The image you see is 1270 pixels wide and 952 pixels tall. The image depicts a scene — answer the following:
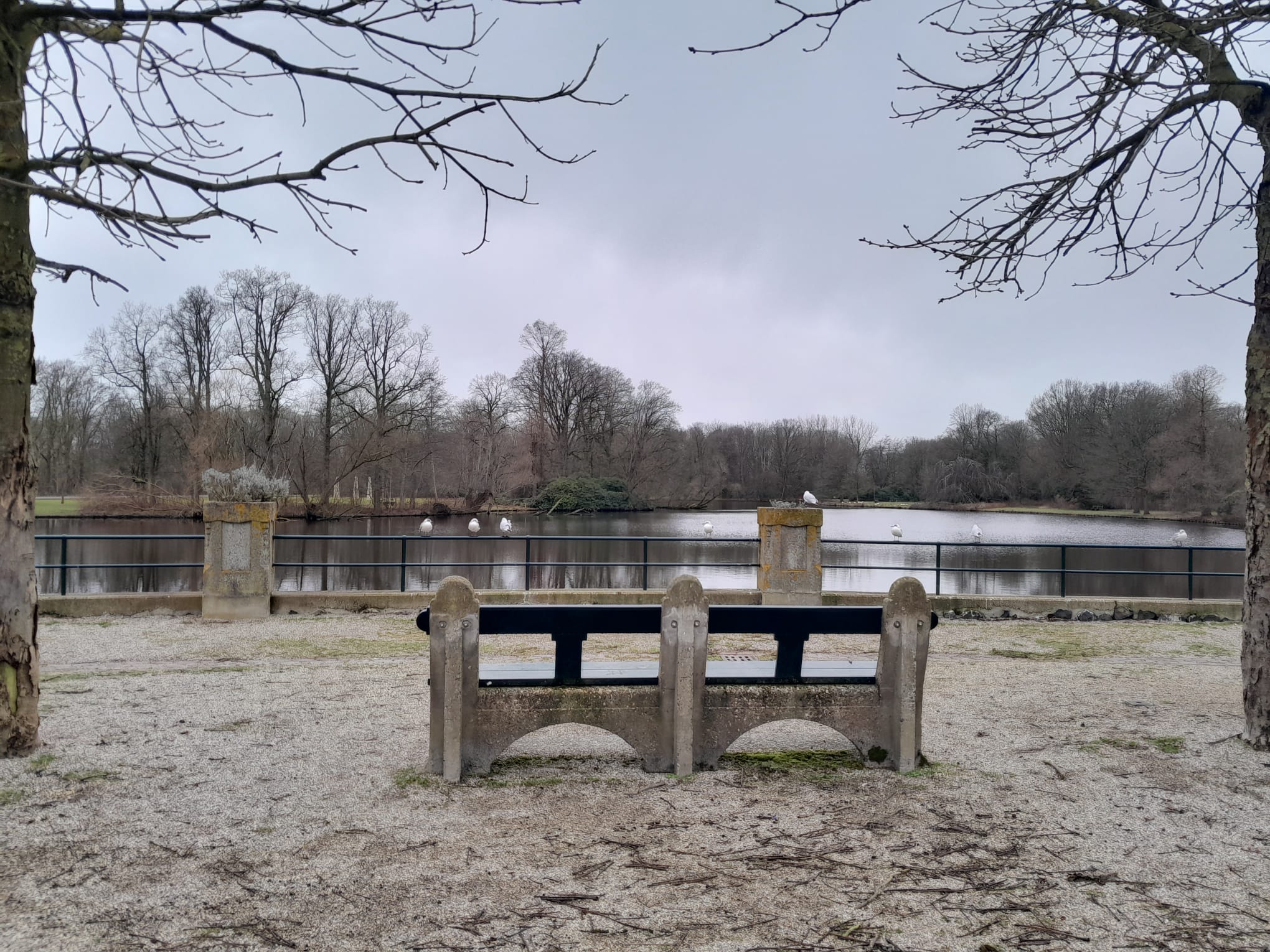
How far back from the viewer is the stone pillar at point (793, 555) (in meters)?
10.5

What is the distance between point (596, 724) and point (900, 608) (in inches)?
67.2

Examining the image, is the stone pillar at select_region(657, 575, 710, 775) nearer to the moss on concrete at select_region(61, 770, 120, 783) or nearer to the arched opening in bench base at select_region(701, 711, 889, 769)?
the arched opening in bench base at select_region(701, 711, 889, 769)

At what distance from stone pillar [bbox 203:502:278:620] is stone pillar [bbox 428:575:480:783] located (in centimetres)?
678

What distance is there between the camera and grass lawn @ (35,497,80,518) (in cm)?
3998

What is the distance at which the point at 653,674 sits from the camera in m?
4.44

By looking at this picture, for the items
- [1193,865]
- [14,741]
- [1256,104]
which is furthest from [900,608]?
[14,741]

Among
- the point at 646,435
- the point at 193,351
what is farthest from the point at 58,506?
the point at 646,435

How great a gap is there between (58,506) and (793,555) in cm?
4815

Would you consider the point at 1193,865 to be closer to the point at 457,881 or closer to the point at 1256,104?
the point at 457,881

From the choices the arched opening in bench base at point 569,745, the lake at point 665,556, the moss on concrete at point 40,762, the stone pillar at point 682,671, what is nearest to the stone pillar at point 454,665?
the arched opening in bench base at point 569,745

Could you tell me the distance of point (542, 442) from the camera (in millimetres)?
61719

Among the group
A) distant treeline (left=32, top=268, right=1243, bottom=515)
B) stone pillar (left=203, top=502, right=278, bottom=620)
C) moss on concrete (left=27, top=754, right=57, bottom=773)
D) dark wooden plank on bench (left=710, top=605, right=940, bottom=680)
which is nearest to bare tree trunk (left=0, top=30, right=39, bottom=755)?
moss on concrete (left=27, top=754, right=57, bottom=773)

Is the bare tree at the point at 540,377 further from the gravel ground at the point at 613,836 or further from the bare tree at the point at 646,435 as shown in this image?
the gravel ground at the point at 613,836

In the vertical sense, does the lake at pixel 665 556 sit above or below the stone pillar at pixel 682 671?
below
